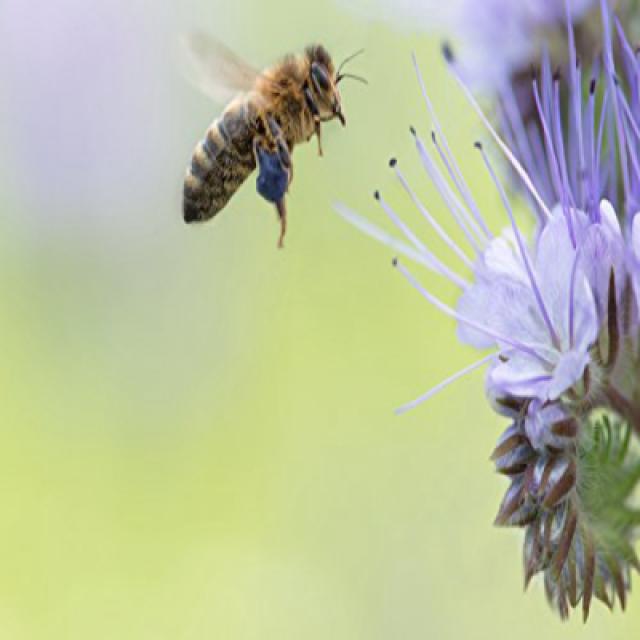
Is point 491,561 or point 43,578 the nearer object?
point 491,561

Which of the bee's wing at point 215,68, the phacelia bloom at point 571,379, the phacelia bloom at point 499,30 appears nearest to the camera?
the phacelia bloom at point 571,379

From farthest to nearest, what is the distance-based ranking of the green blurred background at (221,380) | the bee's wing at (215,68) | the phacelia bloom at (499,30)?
the green blurred background at (221,380) < the phacelia bloom at (499,30) < the bee's wing at (215,68)

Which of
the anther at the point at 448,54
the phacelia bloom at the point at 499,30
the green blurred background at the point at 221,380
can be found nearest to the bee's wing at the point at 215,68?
the anther at the point at 448,54

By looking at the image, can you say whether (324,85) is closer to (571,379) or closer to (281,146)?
(281,146)

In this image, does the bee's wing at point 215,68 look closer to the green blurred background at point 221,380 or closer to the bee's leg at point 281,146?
the bee's leg at point 281,146

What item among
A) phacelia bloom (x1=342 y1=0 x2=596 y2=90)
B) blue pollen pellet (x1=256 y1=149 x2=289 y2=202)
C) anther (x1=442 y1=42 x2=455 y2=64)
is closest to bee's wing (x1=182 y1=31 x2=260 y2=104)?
blue pollen pellet (x1=256 y1=149 x2=289 y2=202)

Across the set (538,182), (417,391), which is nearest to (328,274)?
(417,391)

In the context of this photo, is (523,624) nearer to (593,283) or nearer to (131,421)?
(131,421)

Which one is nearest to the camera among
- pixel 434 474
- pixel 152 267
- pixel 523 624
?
pixel 523 624

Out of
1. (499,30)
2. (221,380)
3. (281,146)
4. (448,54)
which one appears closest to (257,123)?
(281,146)
